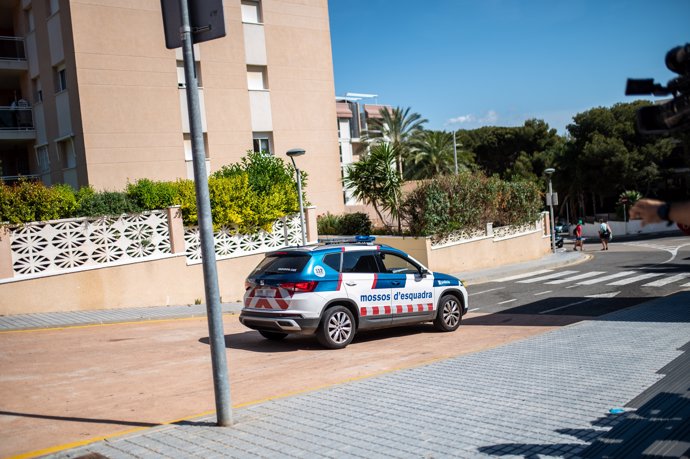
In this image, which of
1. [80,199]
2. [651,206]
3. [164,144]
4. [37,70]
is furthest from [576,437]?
[37,70]

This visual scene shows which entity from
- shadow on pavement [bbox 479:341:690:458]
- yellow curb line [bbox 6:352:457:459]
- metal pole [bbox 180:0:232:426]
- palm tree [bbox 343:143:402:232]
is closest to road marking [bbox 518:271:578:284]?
palm tree [bbox 343:143:402:232]

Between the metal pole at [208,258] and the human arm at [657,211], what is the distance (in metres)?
3.83

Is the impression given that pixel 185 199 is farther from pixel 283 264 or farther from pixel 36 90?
pixel 36 90

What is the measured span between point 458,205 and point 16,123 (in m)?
20.0

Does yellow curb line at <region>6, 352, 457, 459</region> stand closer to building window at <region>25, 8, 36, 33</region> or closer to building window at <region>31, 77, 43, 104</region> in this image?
building window at <region>31, 77, 43, 104</region>

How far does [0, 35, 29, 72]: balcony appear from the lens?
27172 millimetres

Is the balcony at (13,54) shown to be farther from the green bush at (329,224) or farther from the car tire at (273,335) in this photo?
the car tire at (273,335)

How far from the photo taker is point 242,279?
757 inches

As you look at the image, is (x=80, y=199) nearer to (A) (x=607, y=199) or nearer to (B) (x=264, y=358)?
(B) (x=264, y=358)

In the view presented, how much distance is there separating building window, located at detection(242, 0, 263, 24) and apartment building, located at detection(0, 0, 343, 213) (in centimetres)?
5

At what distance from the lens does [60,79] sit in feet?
82.5

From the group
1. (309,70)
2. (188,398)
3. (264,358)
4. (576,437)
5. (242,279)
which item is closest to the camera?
(576,437)

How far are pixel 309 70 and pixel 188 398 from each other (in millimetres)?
25086

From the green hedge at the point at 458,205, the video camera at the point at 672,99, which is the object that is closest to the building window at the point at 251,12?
the green hedge at the point at 458,205
